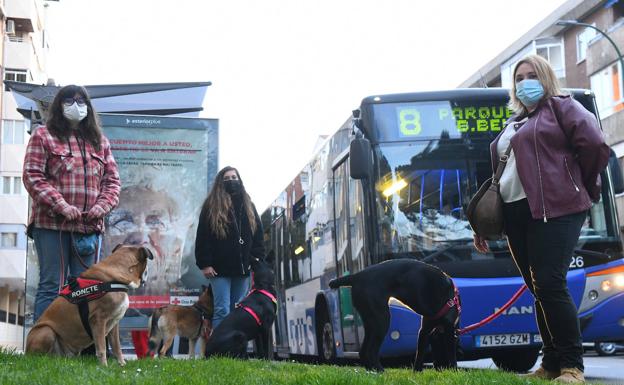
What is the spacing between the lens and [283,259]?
15.9m

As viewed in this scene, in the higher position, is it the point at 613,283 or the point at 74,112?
the point at 74,112

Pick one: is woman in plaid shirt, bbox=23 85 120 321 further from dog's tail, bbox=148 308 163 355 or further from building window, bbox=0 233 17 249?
building window, bbox=0 233 17 249

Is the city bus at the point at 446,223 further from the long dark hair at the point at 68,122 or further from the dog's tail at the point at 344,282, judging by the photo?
the long dark hair at the point at 68,122

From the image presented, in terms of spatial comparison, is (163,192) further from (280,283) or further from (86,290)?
(86,290)

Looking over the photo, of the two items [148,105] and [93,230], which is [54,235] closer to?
[93,230]

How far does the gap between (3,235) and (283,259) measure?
3973cm

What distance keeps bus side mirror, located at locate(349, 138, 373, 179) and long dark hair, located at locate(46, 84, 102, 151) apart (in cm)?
310

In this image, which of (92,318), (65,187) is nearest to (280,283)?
Answer: (65,187)

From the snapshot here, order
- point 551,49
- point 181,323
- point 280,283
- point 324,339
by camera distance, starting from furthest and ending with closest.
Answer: point 551,49, point 280,283, point 324,339, point 181,323

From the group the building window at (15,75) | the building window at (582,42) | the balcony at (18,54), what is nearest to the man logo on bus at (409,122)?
the building window at (582,42)

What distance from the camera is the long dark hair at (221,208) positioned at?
9609 millimetres

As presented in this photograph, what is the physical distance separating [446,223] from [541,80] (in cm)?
389

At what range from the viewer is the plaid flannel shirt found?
7.30 meters

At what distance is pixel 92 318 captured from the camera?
678 centimetres
